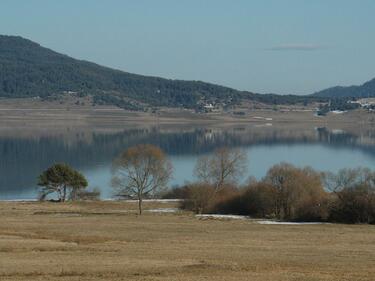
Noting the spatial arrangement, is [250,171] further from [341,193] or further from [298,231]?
[298,231]

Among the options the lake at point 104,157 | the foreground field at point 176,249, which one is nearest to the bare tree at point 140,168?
the foreground field at point 176,249

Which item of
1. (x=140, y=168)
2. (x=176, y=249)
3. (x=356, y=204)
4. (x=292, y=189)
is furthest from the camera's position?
(x=140, y=168)

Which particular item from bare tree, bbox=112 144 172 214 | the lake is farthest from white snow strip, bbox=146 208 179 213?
the lake

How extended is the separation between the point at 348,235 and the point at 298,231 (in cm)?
250

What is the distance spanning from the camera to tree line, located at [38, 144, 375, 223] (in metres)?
38.3

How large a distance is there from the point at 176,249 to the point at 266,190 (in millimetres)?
19693

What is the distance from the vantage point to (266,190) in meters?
42.7

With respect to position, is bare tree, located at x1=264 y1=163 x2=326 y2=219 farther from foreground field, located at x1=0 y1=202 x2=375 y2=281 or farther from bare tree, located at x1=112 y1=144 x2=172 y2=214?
bare tree, located at x1=112 y1=144 x2=172 y2=214

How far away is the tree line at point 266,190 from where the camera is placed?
126 feet

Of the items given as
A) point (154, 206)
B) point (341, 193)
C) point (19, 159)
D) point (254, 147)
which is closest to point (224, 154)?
point (154, 206)

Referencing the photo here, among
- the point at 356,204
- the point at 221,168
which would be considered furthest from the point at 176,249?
the point at 221,168

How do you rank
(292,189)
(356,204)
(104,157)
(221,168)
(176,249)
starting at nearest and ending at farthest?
(176,249), (356,204), (292,189), (221,168), (104,157)

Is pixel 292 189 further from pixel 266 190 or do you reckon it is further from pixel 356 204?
pixel 356 204

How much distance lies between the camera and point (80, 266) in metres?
18.6
